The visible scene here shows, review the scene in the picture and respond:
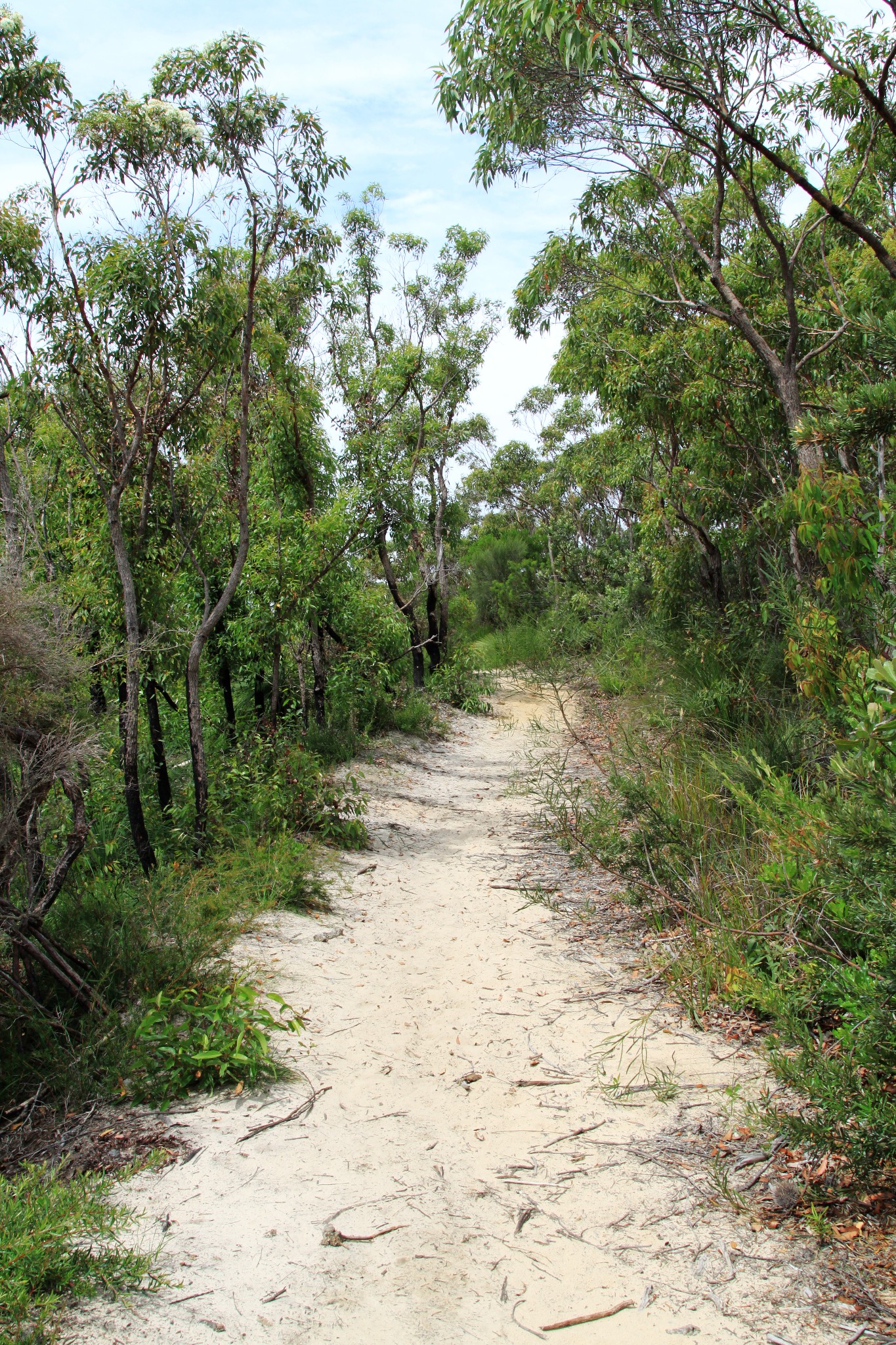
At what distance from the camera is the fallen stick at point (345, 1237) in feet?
9.55

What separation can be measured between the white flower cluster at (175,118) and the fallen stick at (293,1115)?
6.03m

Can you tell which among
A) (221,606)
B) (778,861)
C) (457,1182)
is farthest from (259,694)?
(457,1182)

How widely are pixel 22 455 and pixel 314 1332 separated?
921 centimetres

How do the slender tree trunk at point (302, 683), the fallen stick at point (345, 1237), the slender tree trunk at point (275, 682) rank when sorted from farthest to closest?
the slender tree trunk at point (302, 683) → the slender tree trunk at point (275, 682) → the fallen stick at point (345, 1237)

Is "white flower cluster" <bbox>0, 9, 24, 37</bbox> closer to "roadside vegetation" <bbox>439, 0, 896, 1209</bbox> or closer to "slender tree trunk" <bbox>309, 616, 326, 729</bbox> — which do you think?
"roadside vegetation" <bbox>439, 0, 896, 1209</bbox>

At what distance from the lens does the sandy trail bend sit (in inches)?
101

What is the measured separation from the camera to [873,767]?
2.92 metres

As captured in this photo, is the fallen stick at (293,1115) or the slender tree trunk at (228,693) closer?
the fallen stick at (293,1115)

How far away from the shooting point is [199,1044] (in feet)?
13.1

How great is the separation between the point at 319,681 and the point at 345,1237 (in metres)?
8.46

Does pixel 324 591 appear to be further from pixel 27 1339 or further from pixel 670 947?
pixel 27 1339

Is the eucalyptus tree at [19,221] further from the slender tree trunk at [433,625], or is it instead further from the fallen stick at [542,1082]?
the slender tree trunk at [433,625]

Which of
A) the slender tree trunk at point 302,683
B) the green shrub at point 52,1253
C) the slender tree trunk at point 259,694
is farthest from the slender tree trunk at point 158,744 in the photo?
the green shrub at point 52,1253

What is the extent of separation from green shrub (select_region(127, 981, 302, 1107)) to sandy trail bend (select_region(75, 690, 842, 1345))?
0.51 ft
